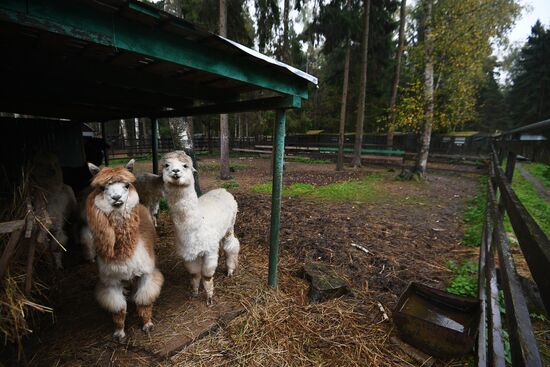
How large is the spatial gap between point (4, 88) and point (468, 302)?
6055 mm

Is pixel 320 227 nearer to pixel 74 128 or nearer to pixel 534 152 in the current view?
pixel 534 152

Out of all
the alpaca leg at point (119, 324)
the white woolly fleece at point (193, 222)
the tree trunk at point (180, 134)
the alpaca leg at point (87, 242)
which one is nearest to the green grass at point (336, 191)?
the tree trunk at point (180, 134)

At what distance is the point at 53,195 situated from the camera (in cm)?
353

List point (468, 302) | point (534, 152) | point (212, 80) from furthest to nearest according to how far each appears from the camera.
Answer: point (212, 80)
point (468, 302)
point (534, 152)

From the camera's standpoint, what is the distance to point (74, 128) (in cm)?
582

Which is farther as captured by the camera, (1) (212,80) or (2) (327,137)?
(2) (327,137)

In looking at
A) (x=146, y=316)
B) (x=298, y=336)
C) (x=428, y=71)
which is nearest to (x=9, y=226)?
(x=146, y=316)

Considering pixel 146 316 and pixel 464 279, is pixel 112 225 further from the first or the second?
pixel 464 279

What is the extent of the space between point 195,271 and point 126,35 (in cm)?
240

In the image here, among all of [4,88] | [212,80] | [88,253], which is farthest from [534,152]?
[4,88]

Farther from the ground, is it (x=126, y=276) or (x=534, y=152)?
(x=534, y=152)

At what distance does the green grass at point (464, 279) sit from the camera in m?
3.38

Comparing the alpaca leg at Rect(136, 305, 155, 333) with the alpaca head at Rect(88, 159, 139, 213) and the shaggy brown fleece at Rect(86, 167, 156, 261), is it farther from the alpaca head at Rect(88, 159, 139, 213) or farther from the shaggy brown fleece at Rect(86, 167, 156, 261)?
the alpaca head at Rect(88, 159, 139, 213)

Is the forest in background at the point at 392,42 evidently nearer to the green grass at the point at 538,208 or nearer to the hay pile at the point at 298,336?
the green grass at the point at 538,208
